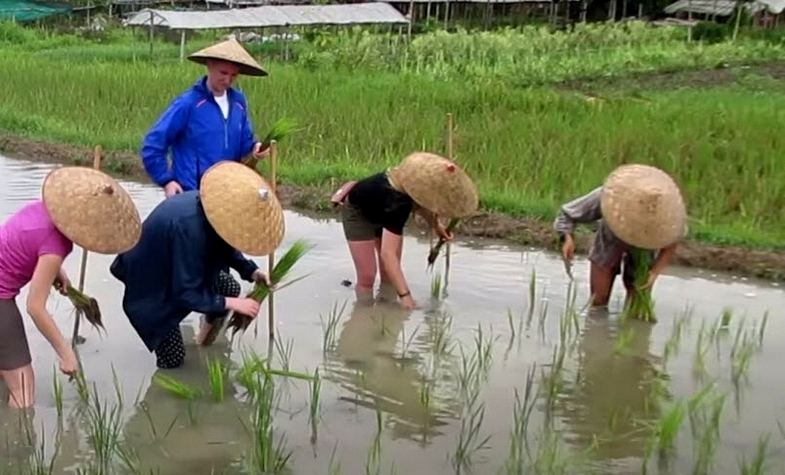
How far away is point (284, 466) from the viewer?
3369mm

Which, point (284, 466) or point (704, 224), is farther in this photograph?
point (704, 224)

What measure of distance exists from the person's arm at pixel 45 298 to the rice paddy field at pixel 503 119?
3.74 m

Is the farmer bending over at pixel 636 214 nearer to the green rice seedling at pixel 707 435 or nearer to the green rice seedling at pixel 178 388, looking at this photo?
the green rice seedling at pixel 707 435

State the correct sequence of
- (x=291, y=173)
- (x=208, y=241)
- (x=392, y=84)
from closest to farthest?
1. (x=208, y=241)
2. (x=291, y=173)
3. (x=392, y=84)

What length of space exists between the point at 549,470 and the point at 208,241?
1.46 m

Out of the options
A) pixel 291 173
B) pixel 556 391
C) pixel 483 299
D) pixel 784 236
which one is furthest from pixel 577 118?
pixel 556 391

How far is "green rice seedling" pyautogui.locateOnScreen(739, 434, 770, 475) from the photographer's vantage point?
10.3ft

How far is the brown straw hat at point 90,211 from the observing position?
11.9 ft

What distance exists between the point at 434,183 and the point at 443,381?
96cm

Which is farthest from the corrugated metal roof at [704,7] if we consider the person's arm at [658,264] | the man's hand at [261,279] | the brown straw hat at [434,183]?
the man's hand at [261,279]

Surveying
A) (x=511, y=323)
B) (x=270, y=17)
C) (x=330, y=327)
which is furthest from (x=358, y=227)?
(x=270, y=17)

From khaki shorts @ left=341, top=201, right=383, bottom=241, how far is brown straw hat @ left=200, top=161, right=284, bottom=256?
1.31 metres

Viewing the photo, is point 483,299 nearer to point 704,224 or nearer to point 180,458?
point 704,224

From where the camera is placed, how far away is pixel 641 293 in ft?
16.3
